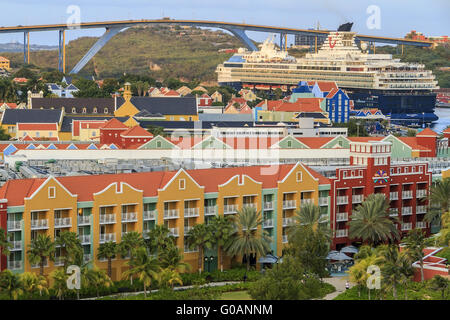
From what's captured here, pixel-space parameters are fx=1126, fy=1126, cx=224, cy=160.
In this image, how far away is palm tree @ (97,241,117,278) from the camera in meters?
28.1

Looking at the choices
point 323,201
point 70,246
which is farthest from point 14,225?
point 323,201

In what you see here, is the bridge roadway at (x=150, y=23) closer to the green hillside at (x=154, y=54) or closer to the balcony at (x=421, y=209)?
the green hillside at (x=154, y=54)

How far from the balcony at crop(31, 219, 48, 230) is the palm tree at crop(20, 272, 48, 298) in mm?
1701

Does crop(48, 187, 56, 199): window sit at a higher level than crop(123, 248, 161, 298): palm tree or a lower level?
higher

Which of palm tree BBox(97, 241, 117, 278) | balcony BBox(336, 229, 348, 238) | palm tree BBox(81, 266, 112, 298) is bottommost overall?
palm tree BBox(81, 266, 112, 298)

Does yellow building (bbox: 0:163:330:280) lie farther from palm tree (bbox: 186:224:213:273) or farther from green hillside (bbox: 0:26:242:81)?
green hillside (bbox: 0:26:242:81)

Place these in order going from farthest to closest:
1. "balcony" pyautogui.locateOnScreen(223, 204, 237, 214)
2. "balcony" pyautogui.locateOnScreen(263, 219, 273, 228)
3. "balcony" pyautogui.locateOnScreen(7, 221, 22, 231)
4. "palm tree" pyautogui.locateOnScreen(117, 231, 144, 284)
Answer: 1. "balcony" pyautogui.locateOnScreen(263, 219, 273, 228)
2. "balcony" pyautogui.locateOnScreen(223, 204, 237, 214)
3. "palm tree" pyautogui.locateOnScreen(117, 231, 144, 284)
4. "balcony" pyautogui.locateOnScreen(7, 221, 22, 231)

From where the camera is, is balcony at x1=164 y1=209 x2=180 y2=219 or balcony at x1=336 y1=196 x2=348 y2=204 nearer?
balcony at x1=164 y1=209 x2=180 y2=219

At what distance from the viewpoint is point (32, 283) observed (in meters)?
25.6

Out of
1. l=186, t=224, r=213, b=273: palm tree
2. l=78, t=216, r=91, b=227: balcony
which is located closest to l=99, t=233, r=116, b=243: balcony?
l=78, t=216, r=91, b=227: balcony

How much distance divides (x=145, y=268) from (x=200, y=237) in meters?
3.04

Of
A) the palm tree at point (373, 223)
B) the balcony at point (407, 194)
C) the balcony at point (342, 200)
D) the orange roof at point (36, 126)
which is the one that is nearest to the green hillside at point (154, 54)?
the orange roof at point (36, 126)

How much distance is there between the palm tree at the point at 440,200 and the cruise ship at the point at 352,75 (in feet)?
205

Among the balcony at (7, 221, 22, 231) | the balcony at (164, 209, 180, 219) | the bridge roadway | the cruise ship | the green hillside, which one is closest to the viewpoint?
the balcony at (7, 221, 22, 231)
